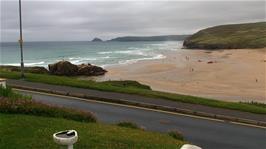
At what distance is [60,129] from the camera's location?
916 centimetres

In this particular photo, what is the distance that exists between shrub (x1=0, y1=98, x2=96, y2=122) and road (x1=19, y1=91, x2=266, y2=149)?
2.17 meters

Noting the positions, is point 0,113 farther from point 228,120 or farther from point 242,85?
point 242,85

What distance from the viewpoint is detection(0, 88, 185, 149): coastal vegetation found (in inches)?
320

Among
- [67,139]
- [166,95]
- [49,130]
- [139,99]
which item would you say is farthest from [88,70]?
[67,139]

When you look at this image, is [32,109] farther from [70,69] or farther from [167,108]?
[70,69]

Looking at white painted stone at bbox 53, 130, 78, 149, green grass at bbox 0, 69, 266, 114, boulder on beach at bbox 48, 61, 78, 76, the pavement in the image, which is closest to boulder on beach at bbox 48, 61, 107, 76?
boulder on beach at bbox 48, 61, 78, 76

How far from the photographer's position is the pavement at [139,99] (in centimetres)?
1563

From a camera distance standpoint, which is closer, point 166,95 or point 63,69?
point 166,95

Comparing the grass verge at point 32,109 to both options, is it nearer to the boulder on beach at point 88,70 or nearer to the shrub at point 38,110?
the shrub at point 38,110

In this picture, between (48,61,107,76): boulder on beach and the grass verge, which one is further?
(48,61,107,76): boulder on beach

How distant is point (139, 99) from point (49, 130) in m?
9.05

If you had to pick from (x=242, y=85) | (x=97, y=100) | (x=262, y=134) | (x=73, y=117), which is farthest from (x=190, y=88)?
(x=73, y=117)

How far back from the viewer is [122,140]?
29.0 feet

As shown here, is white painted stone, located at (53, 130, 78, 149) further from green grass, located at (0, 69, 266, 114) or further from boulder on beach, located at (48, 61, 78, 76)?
boulder on beach, located at (48, 61, 78, 76)
